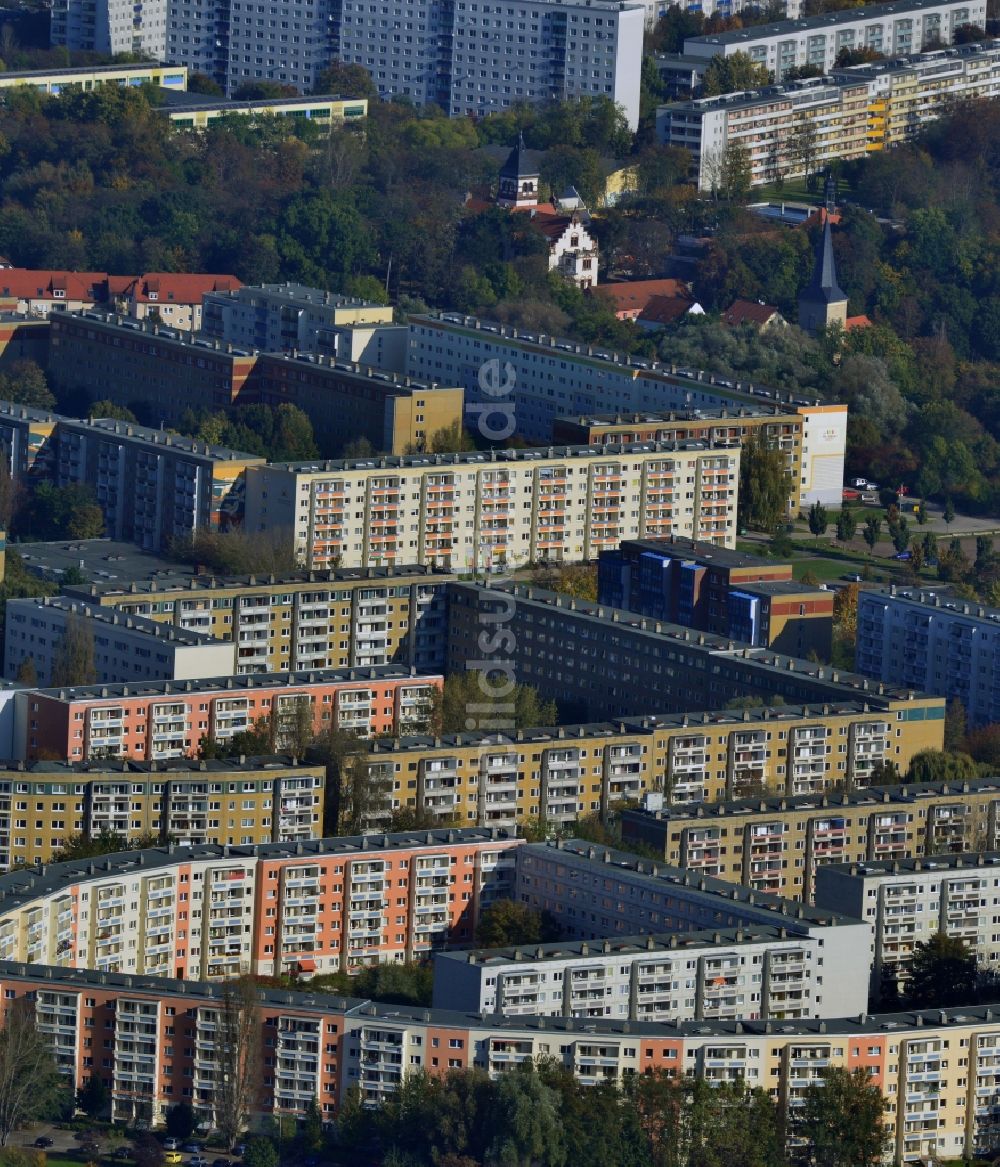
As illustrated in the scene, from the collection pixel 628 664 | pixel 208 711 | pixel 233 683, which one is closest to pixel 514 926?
pixel 208 711

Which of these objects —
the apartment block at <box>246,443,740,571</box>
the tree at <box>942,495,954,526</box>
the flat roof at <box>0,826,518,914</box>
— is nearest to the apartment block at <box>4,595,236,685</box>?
the apartment block at <box>246,443,740,571</box>

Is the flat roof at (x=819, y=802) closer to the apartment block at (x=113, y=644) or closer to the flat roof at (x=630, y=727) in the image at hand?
the flat roof at (x=630, y=727)

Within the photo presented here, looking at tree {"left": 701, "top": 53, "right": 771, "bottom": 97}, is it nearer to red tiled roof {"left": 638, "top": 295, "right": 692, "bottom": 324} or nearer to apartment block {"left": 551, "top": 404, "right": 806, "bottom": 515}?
red tiled roof {"left": 638, "top": 295, "right": 692, "bottom": 324}

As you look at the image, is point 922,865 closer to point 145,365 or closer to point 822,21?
point 145,365

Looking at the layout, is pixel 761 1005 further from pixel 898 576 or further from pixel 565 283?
pixel 565 283

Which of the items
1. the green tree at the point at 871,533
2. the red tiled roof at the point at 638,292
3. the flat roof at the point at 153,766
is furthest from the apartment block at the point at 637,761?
the red tiled roof at the point at 638,292

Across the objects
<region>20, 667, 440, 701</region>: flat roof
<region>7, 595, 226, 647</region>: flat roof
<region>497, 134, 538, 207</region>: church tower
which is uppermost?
<region>20, 667, 440, 701</region>: flat roof
